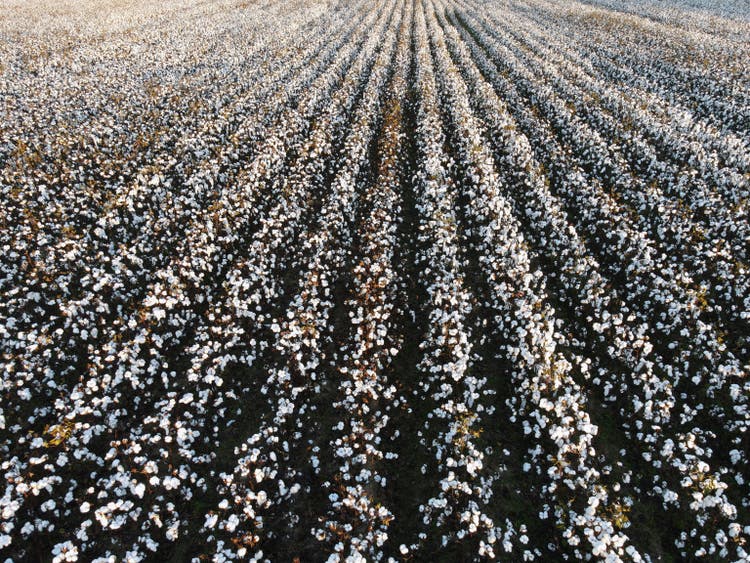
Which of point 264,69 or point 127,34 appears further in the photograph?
point 127,34

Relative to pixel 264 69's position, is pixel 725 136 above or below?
below

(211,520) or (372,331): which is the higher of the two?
(372,331)

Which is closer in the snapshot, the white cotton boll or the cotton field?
the white cotton boll

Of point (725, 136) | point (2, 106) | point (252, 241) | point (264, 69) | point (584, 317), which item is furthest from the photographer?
point (264, 69)

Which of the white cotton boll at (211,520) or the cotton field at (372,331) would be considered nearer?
the white cotton boll at (211,520)

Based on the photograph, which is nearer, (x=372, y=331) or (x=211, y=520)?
(x=211, y=520)

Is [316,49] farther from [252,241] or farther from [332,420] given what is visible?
[332,420]

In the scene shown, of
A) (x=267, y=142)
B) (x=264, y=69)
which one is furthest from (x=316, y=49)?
(x=267, y=142)

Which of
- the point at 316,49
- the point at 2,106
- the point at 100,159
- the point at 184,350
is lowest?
the point at 184,350
